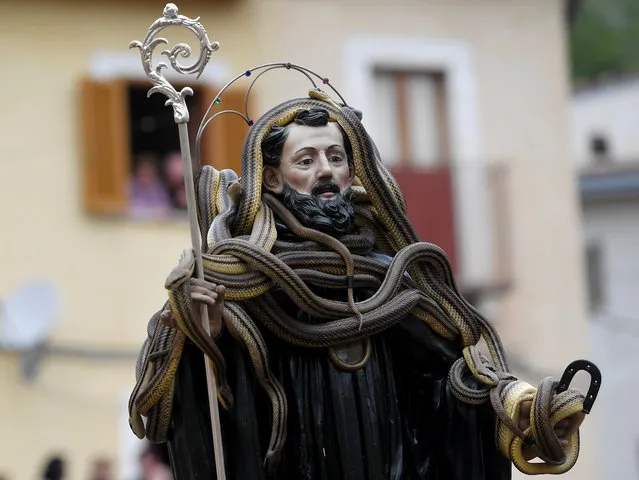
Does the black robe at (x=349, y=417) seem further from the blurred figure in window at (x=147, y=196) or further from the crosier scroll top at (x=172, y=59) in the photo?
the blurred figure in window at (x=147, y=196)

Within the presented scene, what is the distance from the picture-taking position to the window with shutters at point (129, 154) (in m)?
18.9

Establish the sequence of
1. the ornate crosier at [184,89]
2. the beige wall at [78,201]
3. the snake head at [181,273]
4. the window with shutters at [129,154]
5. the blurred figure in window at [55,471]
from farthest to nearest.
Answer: the window with shutters at [129,154] → the beige wall at [78,201] → the blurred figure in window at [55,471] → the ornate crosier at [184,89] → the snake head at [181,273]

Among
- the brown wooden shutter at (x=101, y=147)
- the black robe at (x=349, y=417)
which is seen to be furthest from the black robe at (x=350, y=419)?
the brown wooden shutter at (x=101, y=147)

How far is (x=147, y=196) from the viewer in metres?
19.3

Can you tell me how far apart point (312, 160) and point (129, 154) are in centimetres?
1256

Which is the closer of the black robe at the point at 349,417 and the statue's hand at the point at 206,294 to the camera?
the statue's hand at the point at 206,294

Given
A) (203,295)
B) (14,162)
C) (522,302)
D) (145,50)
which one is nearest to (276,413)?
(203,295)

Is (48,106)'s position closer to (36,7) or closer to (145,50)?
(36,7)

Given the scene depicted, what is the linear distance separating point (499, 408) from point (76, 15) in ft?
42.5

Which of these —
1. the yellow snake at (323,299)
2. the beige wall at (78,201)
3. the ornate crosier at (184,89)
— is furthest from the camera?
the beige wall at (78,201)

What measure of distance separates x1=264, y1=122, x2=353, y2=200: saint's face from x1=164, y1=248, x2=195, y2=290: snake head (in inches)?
29.1

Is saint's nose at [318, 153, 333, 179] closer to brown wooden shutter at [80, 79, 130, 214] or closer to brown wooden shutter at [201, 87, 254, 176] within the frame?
brown wooden shutter at [201, 87, 254, 176]

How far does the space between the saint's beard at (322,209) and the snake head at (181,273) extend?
660 mm

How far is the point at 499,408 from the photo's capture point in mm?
7020
